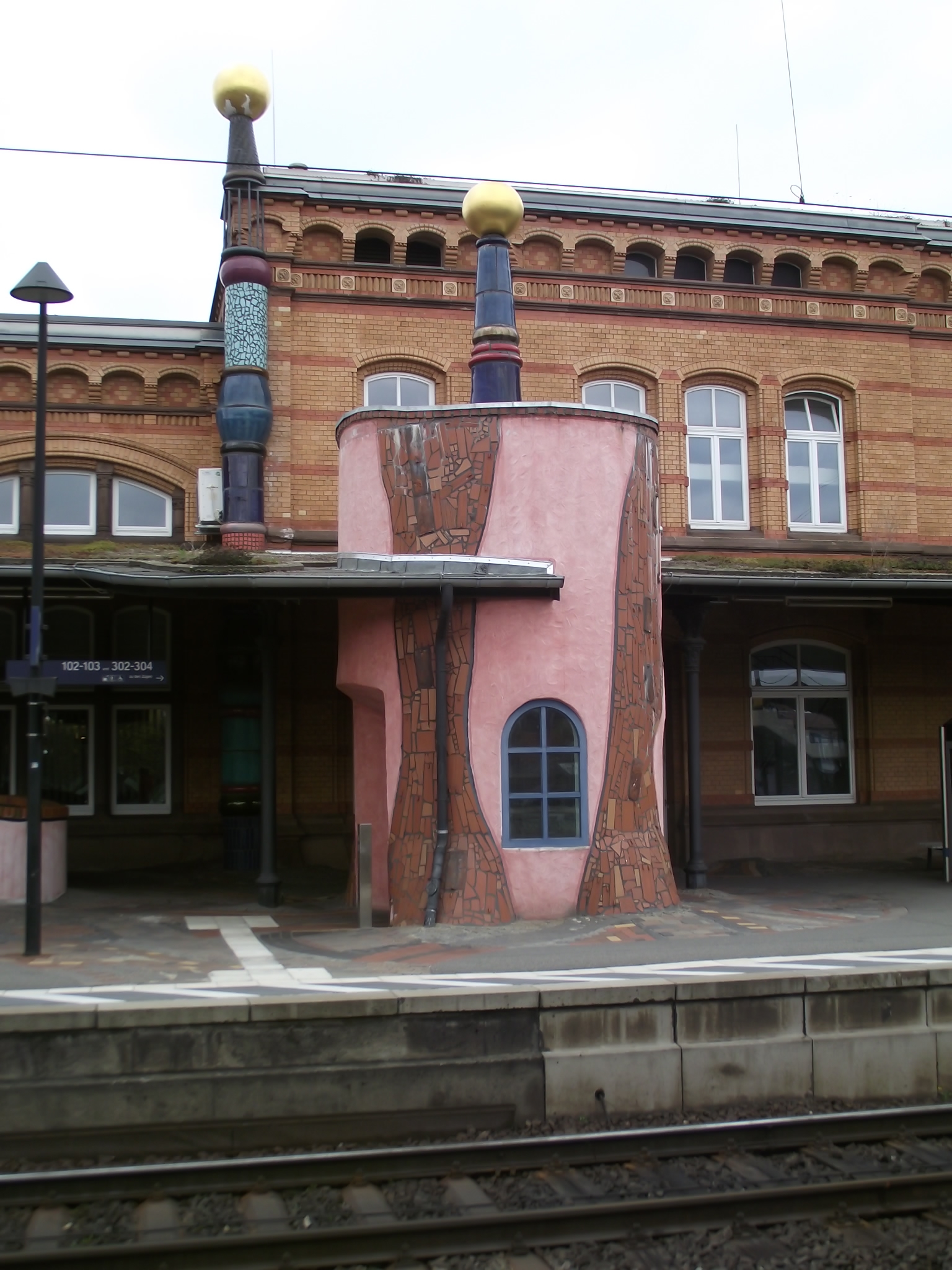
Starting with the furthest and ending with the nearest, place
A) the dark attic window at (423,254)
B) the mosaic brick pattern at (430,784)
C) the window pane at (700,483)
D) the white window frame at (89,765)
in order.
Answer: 1. the window pane at (700,483)
2. the dark attic window at (423,254)
3. the white window frame at (89,765)
4. the mosaic brick pattern at (430,784)

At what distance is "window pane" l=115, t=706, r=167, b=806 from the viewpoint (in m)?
18.5

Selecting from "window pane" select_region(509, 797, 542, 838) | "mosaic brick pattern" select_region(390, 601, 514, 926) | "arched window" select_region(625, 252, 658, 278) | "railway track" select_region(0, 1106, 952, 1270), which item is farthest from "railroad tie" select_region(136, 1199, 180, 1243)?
"arched window" select_region(625, 252, 658, 278)

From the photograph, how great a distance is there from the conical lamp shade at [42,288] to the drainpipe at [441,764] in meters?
4.36

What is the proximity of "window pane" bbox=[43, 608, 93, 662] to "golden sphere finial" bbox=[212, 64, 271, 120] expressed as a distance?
7.80m

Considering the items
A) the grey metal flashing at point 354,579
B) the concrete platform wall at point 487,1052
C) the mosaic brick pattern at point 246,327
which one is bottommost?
the concrete platform wall at point 487,1052

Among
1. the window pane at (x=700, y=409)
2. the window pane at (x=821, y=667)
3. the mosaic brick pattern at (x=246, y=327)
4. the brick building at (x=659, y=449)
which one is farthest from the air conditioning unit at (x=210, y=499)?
the window pane at (x=821, y=667)

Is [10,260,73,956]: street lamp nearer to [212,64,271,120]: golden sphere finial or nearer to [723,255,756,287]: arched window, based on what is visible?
[212,64,271,120]: golden sphere finial

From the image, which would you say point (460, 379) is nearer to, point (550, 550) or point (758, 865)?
point (550, 550)

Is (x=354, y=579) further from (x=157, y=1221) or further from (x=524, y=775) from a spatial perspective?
(x=157, y=1221)

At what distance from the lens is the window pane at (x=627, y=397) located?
65.9 feet

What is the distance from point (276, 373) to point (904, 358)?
33.8ft

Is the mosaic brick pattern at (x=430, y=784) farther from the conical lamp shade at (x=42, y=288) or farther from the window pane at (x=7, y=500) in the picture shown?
the window pane at (x=7, y=500)

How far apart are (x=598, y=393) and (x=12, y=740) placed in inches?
405

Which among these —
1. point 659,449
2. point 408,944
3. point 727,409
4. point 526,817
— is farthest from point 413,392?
point 408,944
